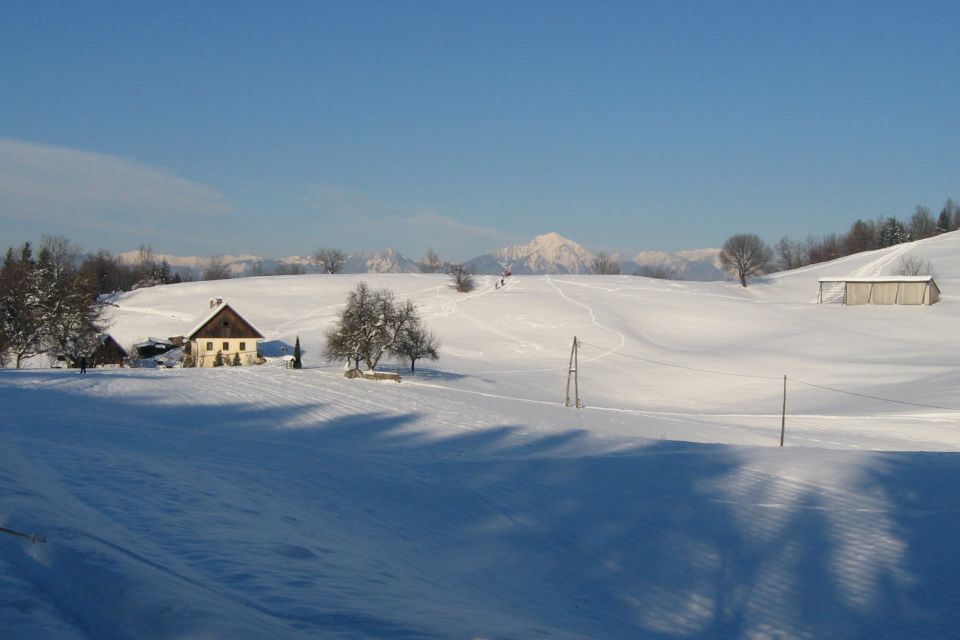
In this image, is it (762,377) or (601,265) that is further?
(601,265)

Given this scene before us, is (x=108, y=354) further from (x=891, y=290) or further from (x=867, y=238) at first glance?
(x=867, y=238)

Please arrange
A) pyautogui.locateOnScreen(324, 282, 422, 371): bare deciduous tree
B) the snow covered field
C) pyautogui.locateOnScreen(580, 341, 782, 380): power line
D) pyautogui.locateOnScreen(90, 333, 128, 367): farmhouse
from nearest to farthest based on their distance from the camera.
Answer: the snow covered field < pyautogui.locateOnScreen(324, 282, 422, 371): bare deciduous tree < pyautogui.locateOnScreen(90, 333, 128, 367): farmhouse < pyautogui.locateOnScreen(580, 341, 782, 380): power line

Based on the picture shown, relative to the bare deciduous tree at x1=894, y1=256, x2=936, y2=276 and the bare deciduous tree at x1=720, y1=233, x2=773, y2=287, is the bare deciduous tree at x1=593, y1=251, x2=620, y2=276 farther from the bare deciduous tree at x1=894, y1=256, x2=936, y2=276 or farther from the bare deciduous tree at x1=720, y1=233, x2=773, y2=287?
the bare deciduous tree at x1=894, y1=256, x2=936, y2=276

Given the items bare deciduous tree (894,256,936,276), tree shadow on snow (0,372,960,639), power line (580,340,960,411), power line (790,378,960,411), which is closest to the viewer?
tree shadow on snow (0,372,960,639)

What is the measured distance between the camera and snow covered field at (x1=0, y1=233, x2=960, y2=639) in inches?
330

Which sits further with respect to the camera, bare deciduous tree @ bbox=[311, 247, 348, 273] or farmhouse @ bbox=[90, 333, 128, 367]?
bare deciduous tree @ bbox=[311, 247, 348, 273]

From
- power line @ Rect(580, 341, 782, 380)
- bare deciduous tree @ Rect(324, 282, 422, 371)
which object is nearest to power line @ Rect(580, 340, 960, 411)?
power line @ Rect(580, 341, 782, 380)

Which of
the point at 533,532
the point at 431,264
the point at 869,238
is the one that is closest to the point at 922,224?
the point at 869,238

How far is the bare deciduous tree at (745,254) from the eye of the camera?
11862 cm

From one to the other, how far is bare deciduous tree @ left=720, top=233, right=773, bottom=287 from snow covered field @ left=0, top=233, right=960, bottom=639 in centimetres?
8116

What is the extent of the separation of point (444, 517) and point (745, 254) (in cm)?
11234

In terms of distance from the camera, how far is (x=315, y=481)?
17.1 meters

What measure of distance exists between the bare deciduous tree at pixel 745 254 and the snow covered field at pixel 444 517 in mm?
81163

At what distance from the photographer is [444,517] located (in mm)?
15344
